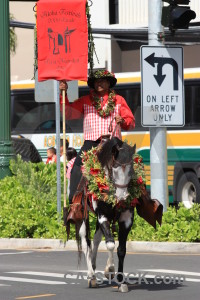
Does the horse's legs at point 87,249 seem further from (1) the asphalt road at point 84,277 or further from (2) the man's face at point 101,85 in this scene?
(2) the man's face at point 101,85

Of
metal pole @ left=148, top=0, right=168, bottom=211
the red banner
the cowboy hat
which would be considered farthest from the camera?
metal pole @ left=148, top=0, right=168, bottom=211

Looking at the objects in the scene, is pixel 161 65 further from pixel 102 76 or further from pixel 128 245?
pixel 102 76

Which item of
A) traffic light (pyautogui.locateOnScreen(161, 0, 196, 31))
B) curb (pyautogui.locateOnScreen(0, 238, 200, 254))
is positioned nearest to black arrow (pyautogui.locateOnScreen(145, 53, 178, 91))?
traffic light (pyautogui.locateOnScreen(161, 0, 196, 31))

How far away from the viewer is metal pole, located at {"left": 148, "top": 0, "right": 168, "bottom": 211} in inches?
685

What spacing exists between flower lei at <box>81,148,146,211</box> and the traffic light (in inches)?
228

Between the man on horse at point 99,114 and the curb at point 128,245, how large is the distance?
14.4 feet

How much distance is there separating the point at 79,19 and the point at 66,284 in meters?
4.16

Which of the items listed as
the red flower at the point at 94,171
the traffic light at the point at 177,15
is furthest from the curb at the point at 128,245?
the red flower at the point at 94,171

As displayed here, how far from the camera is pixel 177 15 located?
16.7m

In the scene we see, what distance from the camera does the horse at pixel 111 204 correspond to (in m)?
10.9

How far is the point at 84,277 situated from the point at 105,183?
1778 millimetres

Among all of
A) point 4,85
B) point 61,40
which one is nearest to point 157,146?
point 61,40

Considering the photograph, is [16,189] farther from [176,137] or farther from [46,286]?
[176,137]

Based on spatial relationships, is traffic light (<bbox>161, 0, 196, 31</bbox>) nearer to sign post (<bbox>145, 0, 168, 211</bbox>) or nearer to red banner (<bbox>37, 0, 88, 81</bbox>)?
sign post (<bbox>145, 0, 168, 211</bbox>)
